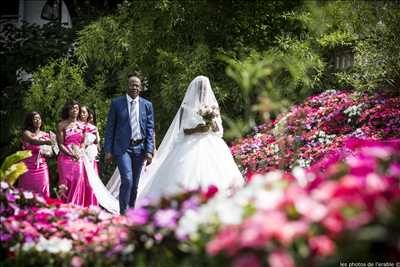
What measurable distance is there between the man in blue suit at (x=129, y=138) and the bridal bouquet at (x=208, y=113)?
73cm

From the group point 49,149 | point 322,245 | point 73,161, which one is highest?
point 322,245

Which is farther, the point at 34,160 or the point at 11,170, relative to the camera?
the point at 34,160

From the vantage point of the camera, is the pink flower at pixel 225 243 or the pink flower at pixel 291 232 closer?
the pink flower at pixel 291 232

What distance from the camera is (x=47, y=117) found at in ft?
49.6

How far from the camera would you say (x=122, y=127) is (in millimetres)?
8617

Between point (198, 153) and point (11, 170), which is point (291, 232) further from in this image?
point (198, 153)

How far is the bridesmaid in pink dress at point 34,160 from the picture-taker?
979 centimetres

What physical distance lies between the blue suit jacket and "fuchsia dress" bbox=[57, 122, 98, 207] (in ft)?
4.83

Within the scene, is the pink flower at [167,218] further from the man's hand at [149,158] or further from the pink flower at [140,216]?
the man's hand at [149,158]

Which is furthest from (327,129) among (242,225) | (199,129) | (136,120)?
(242,225)

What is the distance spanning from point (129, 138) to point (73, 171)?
1836mm

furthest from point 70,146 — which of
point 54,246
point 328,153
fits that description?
point 54,246

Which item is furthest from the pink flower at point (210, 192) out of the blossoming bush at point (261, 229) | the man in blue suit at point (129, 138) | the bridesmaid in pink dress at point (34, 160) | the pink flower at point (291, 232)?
the bridesmaid in pink dress at point (34, 160)

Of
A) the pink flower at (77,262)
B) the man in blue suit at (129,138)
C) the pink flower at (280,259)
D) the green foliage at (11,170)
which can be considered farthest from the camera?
the man in blue suit at (129,138)
